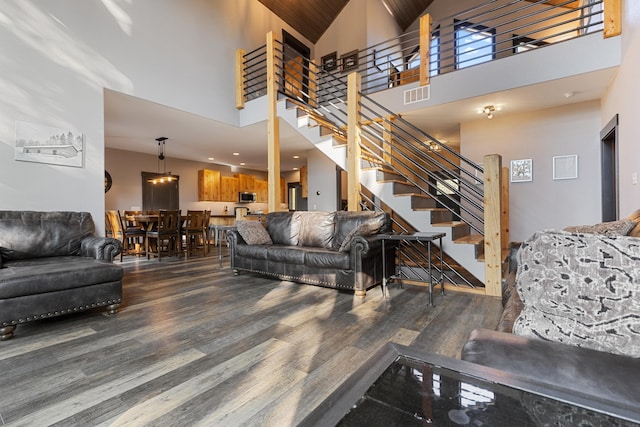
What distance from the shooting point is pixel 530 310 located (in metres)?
1.14

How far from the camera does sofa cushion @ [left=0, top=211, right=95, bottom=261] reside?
118 inches

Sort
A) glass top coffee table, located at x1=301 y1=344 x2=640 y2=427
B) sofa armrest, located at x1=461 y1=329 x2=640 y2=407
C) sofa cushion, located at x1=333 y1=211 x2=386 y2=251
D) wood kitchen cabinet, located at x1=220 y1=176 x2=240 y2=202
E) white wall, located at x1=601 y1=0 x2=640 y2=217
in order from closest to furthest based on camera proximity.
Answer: glass top coffee table, located at x1=301 y1=344 x2=640 y2=427 < sofa armrest, located at x1=461 y1=329 x2=640 y2=407 < white wall, located at x1=601 y1=0 x2=640 y2=217 < sofa cushion, located at x1=333 y1=211 x2=386 y2=251 < wood kitchen cabinet, located at x1=220 y1=176 x2=240 y2=202

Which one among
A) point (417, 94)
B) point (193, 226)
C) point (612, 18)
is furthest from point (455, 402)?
point (193, 226)

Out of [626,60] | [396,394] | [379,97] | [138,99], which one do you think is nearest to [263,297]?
[396,394]

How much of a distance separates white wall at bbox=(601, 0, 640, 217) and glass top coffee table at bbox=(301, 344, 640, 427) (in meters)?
3.41

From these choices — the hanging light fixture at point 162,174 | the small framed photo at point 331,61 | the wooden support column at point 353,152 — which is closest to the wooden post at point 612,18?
the wooden support column at point 353,152

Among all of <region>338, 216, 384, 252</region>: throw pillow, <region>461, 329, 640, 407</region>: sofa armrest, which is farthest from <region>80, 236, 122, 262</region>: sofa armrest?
<region>461, 329, 640, 407</region>: sofa armrest

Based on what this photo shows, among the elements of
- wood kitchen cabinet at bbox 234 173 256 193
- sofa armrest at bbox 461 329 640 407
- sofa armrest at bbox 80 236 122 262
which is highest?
wood kitchen cabinet at bbox 234 173 256 193

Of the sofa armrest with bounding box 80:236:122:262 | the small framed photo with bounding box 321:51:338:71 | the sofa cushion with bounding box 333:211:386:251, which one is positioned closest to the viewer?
the sofa armrest with bounding box 80:236:122:262

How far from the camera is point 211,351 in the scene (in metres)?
1.97

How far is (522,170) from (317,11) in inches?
242

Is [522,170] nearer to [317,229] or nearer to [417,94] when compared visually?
[417,94]

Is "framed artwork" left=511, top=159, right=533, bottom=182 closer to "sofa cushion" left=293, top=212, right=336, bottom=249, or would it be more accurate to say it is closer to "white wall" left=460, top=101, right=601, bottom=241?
"white wall" left=460, top=101, right=601, bottom=241

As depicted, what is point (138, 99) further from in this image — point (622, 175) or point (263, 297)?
point (622, 175)
